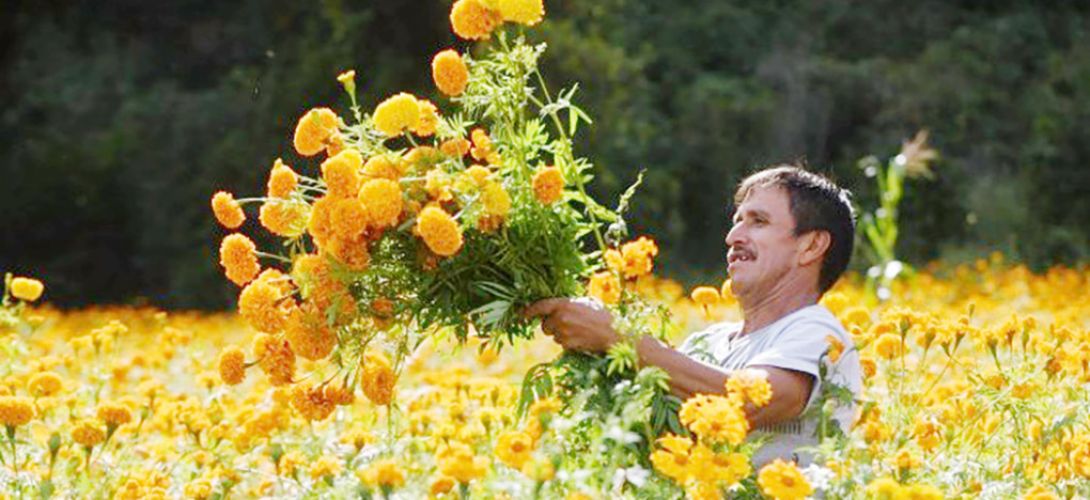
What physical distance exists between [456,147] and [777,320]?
0.67m

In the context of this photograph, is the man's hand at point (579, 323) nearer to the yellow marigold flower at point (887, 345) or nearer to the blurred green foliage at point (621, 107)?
the yellow marigold flower at point (887, 345)

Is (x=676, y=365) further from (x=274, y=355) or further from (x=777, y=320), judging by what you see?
(x=274, y=355)

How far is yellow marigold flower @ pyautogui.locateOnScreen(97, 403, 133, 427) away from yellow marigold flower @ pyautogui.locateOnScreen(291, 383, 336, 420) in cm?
43

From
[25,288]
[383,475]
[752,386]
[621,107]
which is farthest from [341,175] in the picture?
[621,107]

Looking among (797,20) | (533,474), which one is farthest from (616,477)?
(797,20)

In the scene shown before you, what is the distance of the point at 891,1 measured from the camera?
44.2ft

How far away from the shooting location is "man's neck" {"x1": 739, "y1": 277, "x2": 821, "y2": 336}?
10.5 ft

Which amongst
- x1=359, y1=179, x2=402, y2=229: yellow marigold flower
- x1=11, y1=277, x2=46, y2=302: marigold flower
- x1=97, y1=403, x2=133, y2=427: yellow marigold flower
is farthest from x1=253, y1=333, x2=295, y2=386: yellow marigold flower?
x1=11, y1=277, x2=46, y2=302: marigold flower

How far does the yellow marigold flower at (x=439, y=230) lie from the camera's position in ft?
9.04

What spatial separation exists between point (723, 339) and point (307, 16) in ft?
29.5

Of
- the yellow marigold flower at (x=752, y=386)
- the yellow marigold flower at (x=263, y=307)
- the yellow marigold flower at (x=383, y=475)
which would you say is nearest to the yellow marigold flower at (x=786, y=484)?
the yellow marigold flower at (x=752, y=386)

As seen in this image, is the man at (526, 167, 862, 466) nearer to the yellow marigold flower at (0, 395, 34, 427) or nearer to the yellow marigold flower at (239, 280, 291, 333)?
the yellow marigold flower at (239, 280, 291, 333)

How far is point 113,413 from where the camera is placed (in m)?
3.25

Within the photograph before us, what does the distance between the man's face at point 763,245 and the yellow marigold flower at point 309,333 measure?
2.47ft
